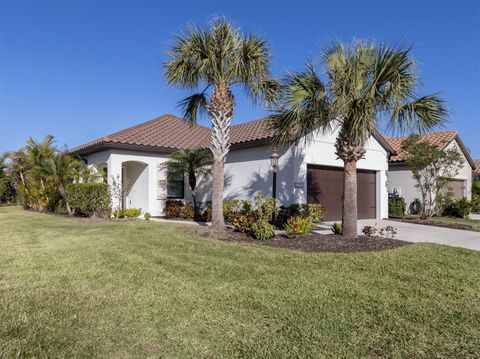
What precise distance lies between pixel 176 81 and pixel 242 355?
8.98 meters

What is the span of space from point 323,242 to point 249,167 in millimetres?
7244

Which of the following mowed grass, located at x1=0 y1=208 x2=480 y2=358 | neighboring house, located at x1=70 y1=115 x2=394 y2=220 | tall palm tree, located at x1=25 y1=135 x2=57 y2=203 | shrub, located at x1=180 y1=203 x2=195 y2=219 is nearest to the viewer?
mowed grass, located at x1=0 y1=208 x2=480 y2=358

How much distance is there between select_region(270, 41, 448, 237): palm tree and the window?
9.67 meters

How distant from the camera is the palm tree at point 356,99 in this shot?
27.6ft

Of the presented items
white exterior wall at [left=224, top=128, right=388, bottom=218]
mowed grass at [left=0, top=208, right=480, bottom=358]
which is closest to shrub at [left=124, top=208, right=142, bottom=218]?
white exterior wall at [left=224, top=128, right=388, bottom=218]

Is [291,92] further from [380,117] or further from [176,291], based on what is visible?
[176,291]

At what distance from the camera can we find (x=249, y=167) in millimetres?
15438

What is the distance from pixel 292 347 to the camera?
345cm

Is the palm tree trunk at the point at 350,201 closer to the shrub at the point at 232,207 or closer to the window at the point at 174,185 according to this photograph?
the shrub at the point at 232,207

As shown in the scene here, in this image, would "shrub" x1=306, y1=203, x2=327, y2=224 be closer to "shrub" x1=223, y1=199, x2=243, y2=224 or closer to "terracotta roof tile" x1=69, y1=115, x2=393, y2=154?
"shrub" x1=223, y1=199, x2=243, y2=224

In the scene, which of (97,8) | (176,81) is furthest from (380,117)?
(97,8)

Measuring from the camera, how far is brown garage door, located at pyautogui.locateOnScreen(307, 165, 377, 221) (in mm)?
14719

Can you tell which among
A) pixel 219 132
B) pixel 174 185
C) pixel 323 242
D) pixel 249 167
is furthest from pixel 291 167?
pixel 174 185

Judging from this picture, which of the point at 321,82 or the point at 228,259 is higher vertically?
the point at 321,82
